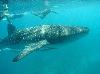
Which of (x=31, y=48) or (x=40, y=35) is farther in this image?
(x=40, y=35)

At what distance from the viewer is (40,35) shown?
25.8ft

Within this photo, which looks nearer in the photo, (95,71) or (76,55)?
(95,71)

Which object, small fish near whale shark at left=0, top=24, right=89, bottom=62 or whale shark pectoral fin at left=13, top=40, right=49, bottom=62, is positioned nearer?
whale shark pectoral fin at left=13, top=40, right=49, bottom=62

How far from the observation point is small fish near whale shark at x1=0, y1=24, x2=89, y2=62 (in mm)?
7566

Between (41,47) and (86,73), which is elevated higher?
(41,47)

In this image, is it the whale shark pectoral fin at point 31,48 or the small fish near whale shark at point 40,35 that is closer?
the whale shark pectoral fin at point 31,48

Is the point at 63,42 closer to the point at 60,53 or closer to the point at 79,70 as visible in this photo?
the point at 79,70

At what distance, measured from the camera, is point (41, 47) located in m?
7.18

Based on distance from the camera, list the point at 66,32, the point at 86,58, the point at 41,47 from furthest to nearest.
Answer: the point at 86,58 → the point at 66,32 → the point at 41,47

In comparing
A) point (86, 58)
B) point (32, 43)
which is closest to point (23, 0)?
point (86, 58)

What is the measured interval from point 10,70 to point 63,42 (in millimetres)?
31305

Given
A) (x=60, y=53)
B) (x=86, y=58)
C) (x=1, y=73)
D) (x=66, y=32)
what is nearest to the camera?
(x=66, y=32)

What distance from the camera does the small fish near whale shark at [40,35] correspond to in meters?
7.57

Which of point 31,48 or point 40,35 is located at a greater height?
point 40,35
